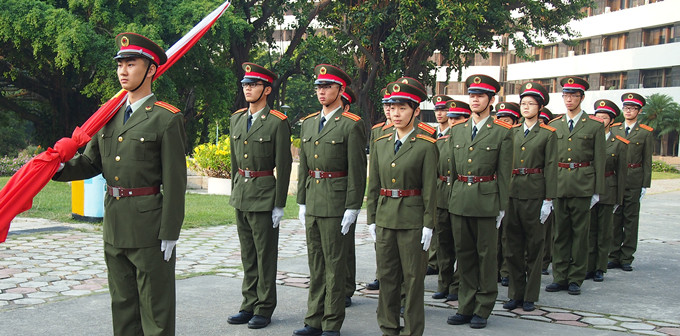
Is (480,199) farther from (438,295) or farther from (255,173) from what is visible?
(255,173)

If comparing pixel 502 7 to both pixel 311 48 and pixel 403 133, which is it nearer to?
pixel 311 48

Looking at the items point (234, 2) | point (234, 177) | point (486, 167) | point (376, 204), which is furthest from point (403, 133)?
point (234, 2)

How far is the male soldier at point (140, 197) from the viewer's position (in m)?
4.55

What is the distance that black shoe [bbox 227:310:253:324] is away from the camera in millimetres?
6168

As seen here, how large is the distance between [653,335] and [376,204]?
105 inches

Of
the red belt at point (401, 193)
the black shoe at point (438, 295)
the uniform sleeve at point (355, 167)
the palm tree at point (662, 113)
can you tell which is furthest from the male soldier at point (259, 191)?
the palm tree at point (662, 113)

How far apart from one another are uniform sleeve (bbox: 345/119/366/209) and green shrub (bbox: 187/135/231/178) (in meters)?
13.5

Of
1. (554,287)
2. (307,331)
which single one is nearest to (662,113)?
(554,287)

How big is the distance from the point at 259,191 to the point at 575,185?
4.03 m

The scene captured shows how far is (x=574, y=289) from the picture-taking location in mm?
7855

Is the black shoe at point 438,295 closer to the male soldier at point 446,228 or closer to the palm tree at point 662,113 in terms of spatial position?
the male soldier at point 446,228

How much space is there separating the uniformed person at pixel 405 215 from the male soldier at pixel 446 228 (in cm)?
160

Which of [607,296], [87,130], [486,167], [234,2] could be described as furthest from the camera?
[234,2]

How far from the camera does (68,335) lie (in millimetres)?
5590
